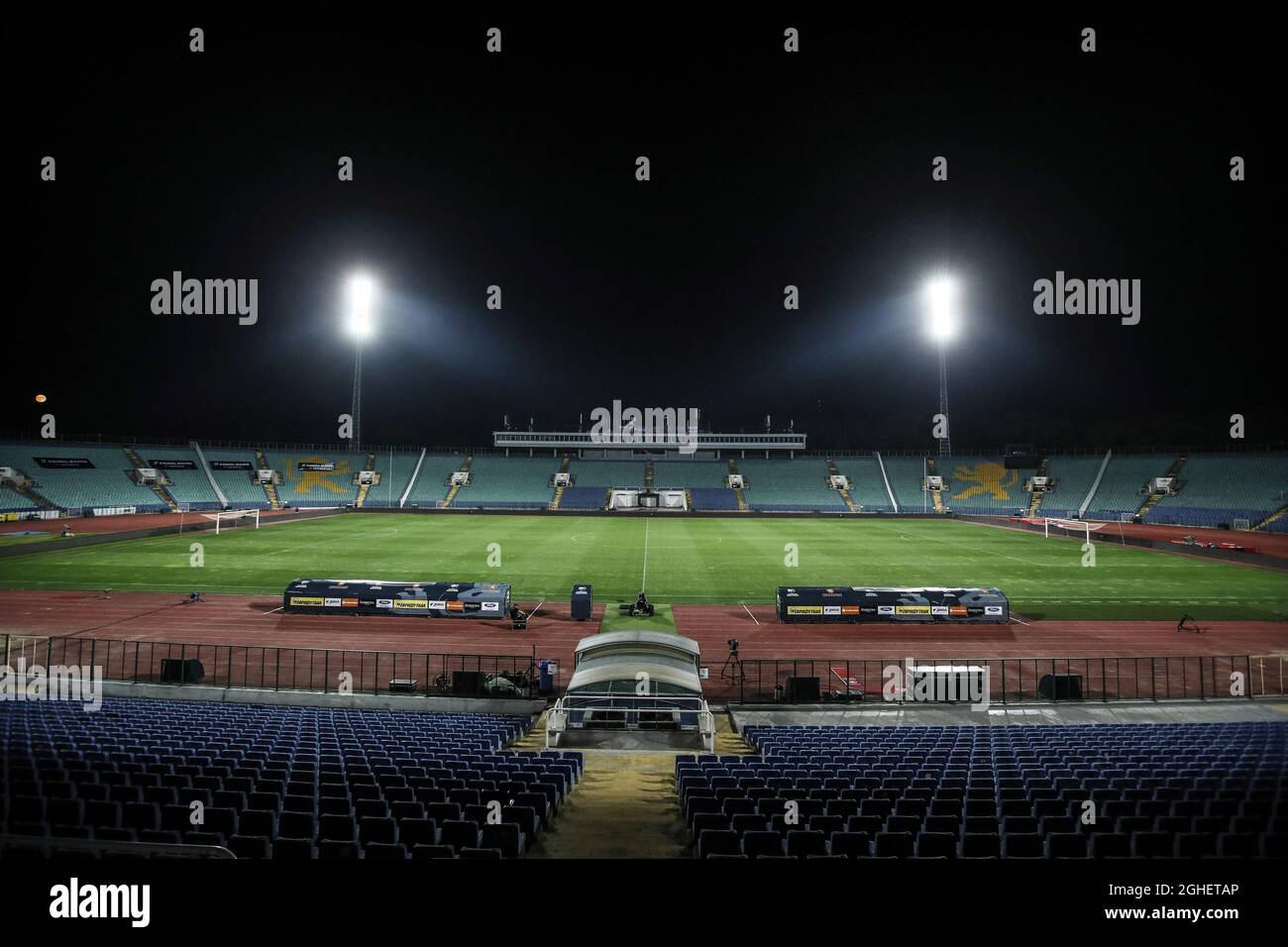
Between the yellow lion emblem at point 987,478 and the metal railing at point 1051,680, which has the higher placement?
the yellow lion emblem at point 987,478

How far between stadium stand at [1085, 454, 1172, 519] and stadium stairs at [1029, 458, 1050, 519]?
203 inches

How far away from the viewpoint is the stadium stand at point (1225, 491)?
58.3m

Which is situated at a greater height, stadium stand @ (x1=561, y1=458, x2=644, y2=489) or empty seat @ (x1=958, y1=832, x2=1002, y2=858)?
stadium stand @ (x1=561, y1=458, x2=644, y2=489)

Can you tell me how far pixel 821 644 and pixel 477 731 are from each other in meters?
14.3

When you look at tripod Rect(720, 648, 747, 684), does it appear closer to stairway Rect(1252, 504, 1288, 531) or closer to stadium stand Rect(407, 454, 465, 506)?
stairway Rect(1252, 504, 1288, 531)

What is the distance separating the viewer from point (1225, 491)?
2454 inches

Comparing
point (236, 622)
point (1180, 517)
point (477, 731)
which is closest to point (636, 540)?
point (236, 622)

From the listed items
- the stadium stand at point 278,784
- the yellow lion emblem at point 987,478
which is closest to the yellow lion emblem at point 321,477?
the stadium stand at point 278,784

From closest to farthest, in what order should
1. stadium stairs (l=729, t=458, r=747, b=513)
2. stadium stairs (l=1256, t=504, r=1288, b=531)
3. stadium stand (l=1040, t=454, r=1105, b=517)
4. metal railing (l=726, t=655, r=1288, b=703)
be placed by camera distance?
metal railing (l=726, t=655, r=1288, b=703), stadium stairs (l=1256, t=504, r=1288, b=531), stadium stand (l=1040, t=454, r=1105, b=517), stadium stairs (l=729, t=458, r=747, b=513)

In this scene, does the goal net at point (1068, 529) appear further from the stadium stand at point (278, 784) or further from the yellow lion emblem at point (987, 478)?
the stadium stand at point (278, 784)

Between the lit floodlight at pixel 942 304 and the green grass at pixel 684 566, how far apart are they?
2482 centimetres

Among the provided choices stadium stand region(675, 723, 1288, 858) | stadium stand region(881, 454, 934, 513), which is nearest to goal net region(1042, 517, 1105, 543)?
stadium stand region(881, 454, 934, 513)

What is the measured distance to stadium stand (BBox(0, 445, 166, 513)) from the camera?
61.6 meters

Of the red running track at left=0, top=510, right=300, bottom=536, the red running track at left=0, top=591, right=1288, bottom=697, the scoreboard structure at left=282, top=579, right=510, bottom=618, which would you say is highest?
the red running track at left=0, top=510, right=300, bottom=536
